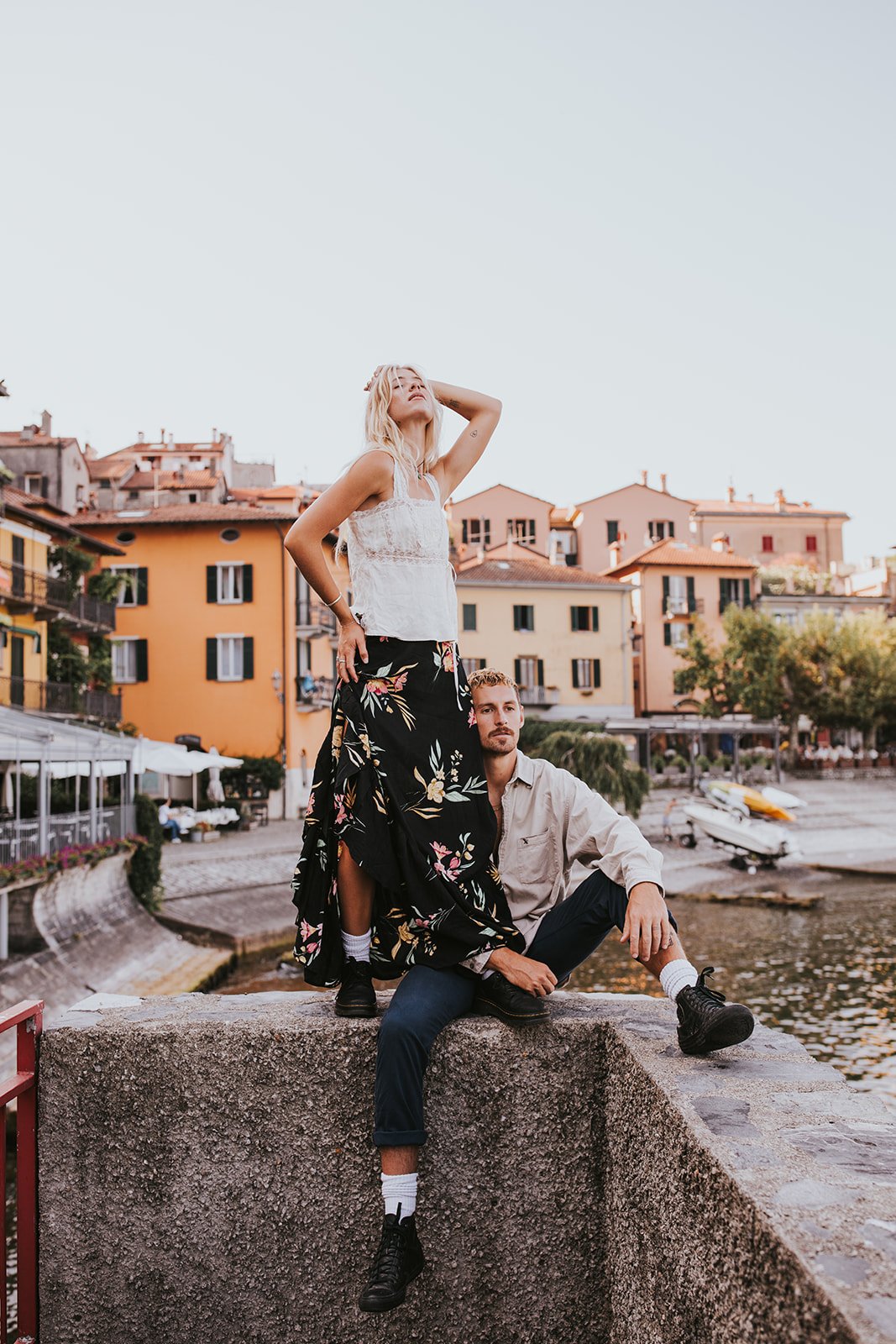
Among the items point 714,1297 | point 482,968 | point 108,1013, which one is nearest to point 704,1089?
point 714,1297

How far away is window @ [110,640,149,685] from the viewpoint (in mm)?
35844

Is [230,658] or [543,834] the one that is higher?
[230,658]

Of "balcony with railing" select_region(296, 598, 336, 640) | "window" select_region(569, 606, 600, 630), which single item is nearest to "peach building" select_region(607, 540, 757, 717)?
"window" select_region(569, 606, 600, 630)

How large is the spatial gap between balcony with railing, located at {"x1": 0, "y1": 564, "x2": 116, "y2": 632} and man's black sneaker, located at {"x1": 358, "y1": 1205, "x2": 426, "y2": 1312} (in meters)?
24.8

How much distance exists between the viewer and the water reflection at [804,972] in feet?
39.6

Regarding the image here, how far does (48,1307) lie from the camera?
297 cm

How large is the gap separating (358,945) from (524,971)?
468 mm

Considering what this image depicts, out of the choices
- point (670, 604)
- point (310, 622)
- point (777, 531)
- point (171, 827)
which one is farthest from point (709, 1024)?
point (777, 531)

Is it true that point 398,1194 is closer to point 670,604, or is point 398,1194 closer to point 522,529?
point 670,604

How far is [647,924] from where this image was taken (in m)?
2.90

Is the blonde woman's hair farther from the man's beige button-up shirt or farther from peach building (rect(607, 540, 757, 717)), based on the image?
peach building (rect(607, 540, 757, 717))

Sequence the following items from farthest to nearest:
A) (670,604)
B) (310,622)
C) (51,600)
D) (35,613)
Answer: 1. (670,604)
2. (310,622)
3. (35,613)
4. (51,600)

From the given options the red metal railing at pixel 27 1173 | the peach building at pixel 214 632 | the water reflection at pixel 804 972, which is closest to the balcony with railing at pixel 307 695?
the peach building at pixel 214 632

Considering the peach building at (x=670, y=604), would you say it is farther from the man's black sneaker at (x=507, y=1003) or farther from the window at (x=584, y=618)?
the man's black sneaker at (x=507, y=1003)
